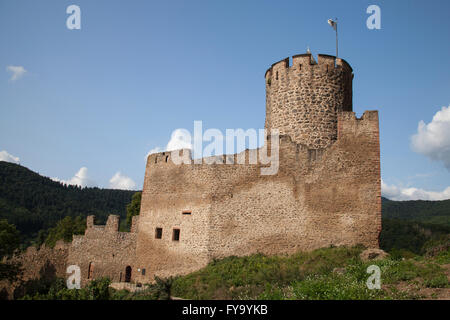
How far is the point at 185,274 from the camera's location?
657 inches

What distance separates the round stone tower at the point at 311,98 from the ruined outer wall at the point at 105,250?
9836 mm

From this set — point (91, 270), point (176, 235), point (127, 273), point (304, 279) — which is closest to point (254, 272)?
point (304, 279)

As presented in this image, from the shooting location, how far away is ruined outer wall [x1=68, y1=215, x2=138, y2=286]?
19375 millimetres

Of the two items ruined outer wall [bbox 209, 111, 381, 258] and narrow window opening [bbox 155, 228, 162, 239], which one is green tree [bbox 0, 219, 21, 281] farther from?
ruined outer wall [bbox 209, 111, 381, 258]

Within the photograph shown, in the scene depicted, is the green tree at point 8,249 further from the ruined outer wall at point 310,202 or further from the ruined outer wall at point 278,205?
the ruined outer wall at point 310,202

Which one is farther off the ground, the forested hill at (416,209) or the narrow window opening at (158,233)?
the forested hill at (416,209)

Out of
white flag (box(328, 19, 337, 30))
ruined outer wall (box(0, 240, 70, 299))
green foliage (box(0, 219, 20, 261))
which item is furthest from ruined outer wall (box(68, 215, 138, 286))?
white flag (box(328, 19, 337, 30))

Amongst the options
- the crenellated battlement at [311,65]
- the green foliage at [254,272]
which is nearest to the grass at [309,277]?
the green foliage at [254,272]

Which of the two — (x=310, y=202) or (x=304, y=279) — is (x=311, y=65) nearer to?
(x=310, y=202)

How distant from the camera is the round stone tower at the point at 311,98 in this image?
1689 cm

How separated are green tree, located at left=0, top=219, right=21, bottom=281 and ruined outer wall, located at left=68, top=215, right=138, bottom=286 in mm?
3562

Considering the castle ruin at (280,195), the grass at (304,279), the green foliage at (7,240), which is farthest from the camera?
the green foliage at (7,240)

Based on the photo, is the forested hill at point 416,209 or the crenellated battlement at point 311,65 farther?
the forested hill at point 416,209

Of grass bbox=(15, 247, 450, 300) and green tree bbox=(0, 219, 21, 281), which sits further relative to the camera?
green tree bbox=(0, 219, 21, 281)
